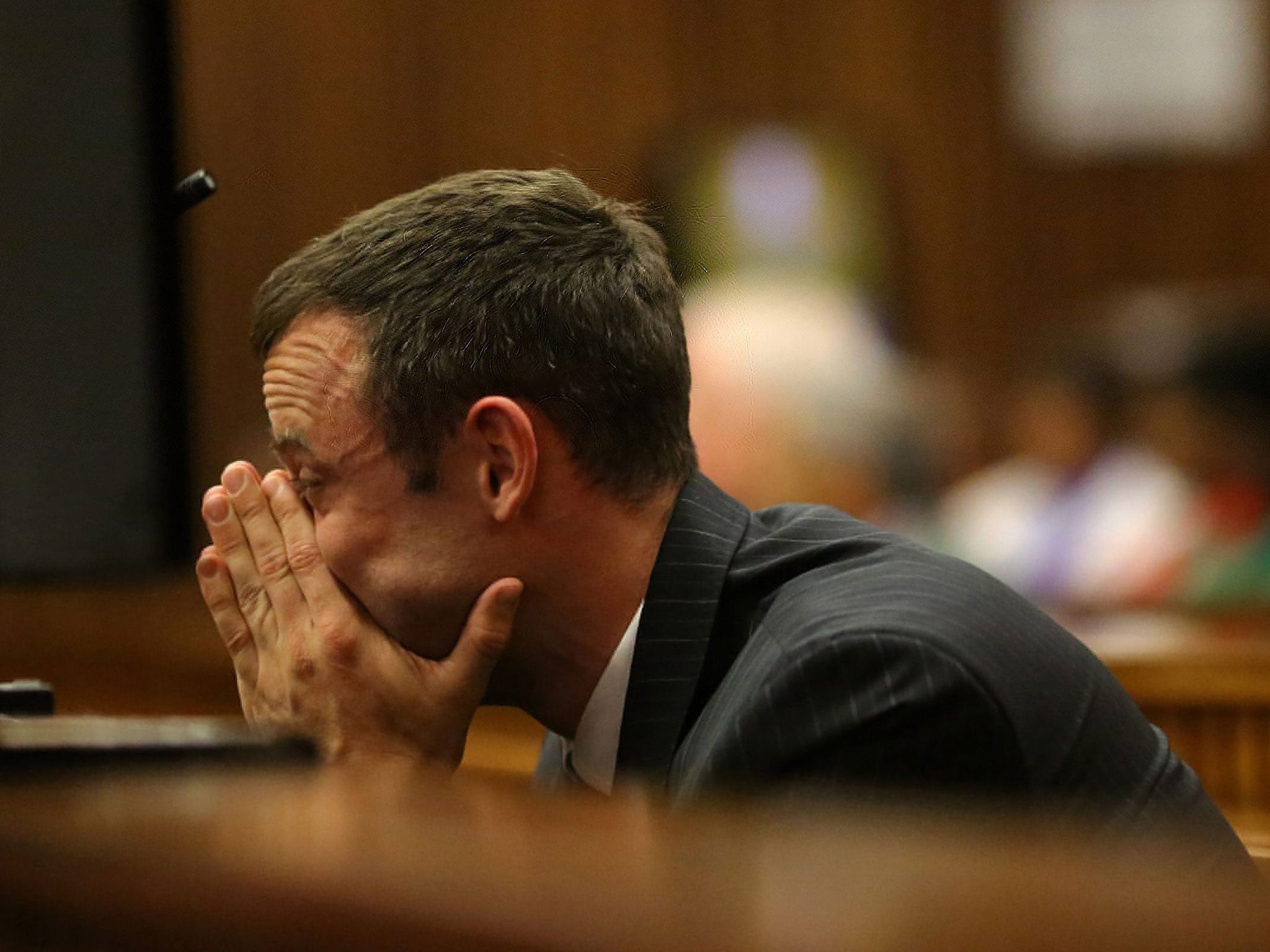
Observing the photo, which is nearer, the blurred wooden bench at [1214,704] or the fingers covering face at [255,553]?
the fingers covering face at [255,553]

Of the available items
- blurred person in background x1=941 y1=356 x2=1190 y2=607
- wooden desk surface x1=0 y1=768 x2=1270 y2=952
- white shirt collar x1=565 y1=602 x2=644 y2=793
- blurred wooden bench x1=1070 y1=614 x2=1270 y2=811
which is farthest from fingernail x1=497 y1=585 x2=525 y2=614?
blurred person in background x1=941 y1=356 x2=1190 y2=607

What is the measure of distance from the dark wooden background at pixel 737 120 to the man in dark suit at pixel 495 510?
313 centimetres

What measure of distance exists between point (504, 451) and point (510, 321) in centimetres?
12

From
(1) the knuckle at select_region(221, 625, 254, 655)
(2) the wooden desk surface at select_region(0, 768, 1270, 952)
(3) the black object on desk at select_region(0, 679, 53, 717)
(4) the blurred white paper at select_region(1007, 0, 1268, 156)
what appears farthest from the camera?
(4) the blurred white paper at select_region(1007, 0, 1268, 156)

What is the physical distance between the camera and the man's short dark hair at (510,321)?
59.3 inches

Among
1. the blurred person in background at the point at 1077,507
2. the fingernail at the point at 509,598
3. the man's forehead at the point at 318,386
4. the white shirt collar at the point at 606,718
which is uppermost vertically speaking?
the man's forehead at the point at 318,386

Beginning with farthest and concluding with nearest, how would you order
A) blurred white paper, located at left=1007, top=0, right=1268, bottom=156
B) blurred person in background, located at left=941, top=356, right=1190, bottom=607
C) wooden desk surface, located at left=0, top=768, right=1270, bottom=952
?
blurred white paper, located at left=1007, top=0, right=1268, bottom=156 < blurred person in background, located at left=941, top=356, right=1190, bottom=607 < wooden desk surface, located at left=0, top=768, right=1270, bottom=952

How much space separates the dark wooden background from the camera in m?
5.23

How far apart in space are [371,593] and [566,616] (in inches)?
7.6

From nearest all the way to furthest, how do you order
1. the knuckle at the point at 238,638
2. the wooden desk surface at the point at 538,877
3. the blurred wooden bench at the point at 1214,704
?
the wooden desk surface at the point at 538,877
the knuckle at the point at 238,638
the blurred wooden bench at the point at 1214,704

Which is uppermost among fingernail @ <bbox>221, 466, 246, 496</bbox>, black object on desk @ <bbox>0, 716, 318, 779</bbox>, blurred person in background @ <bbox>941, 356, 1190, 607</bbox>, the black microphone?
the black microphone

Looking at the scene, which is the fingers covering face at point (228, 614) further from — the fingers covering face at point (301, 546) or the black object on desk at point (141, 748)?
the black object on desk at point (141, 748)

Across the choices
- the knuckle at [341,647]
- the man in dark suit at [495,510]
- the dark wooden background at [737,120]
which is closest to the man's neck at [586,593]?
the man in dark suit at [495,510]

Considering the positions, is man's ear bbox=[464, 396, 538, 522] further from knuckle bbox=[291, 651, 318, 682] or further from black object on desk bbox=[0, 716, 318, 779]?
black object on desk bbox=[0, 716, 318, 779]
